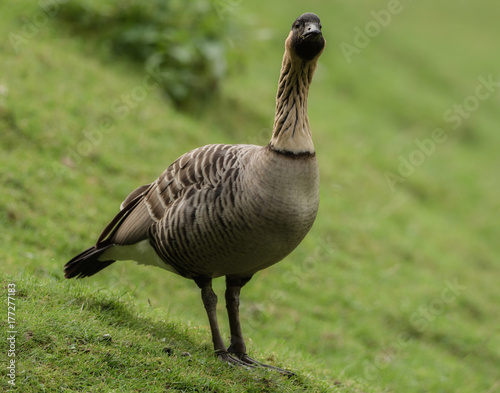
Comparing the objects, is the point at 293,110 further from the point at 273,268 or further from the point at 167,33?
the point at 167,33

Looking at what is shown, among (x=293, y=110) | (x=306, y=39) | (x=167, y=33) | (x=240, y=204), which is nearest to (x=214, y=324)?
(x=240, y=204)

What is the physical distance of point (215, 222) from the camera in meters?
4.76

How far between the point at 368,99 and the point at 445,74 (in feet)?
15.5

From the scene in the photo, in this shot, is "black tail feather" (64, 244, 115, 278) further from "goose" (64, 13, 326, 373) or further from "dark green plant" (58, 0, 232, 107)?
"dark green plant" (58, 0, 232, 107)

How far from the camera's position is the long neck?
4.79 metres

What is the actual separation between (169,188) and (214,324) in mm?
1189

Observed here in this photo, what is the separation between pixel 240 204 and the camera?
468 centimetres

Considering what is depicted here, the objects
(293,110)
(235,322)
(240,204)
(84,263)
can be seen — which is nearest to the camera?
(240,204)

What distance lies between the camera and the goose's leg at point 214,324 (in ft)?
16.9

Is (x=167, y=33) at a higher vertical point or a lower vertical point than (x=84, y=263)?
higher

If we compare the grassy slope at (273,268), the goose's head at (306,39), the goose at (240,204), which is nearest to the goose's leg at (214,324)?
the goose at (240,204)

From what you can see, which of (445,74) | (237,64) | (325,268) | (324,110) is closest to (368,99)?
(324,110)

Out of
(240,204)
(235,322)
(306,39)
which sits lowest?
(235,322)

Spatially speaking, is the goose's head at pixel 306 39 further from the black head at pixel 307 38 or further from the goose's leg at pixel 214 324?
the goose's leg at pixel 214 324
